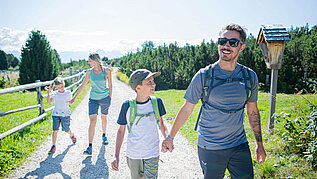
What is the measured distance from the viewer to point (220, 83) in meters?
2.12

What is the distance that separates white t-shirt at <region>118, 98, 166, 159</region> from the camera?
237 cm

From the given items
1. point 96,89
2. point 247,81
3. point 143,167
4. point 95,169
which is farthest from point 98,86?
point 247,81

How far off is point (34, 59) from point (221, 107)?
21.1 m

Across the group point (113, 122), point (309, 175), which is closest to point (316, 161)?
point (309, 175)

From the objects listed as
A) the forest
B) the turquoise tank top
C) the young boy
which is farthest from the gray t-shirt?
the forest

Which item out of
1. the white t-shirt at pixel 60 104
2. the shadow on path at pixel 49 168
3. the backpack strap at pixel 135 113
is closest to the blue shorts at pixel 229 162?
the backpack strap at pixel 135 113

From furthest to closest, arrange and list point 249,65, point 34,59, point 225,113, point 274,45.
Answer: point 249,65
point 34,59
point 274,45
point 225,113

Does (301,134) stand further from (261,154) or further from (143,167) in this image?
(143,167)

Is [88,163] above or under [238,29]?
under

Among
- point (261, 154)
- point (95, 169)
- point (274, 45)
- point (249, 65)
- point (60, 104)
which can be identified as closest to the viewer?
point (261, 154)

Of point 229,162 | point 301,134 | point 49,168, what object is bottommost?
point 49,168

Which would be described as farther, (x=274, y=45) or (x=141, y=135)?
(x=274, y=45)

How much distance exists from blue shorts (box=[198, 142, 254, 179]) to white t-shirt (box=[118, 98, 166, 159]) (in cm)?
61

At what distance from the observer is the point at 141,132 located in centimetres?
240
